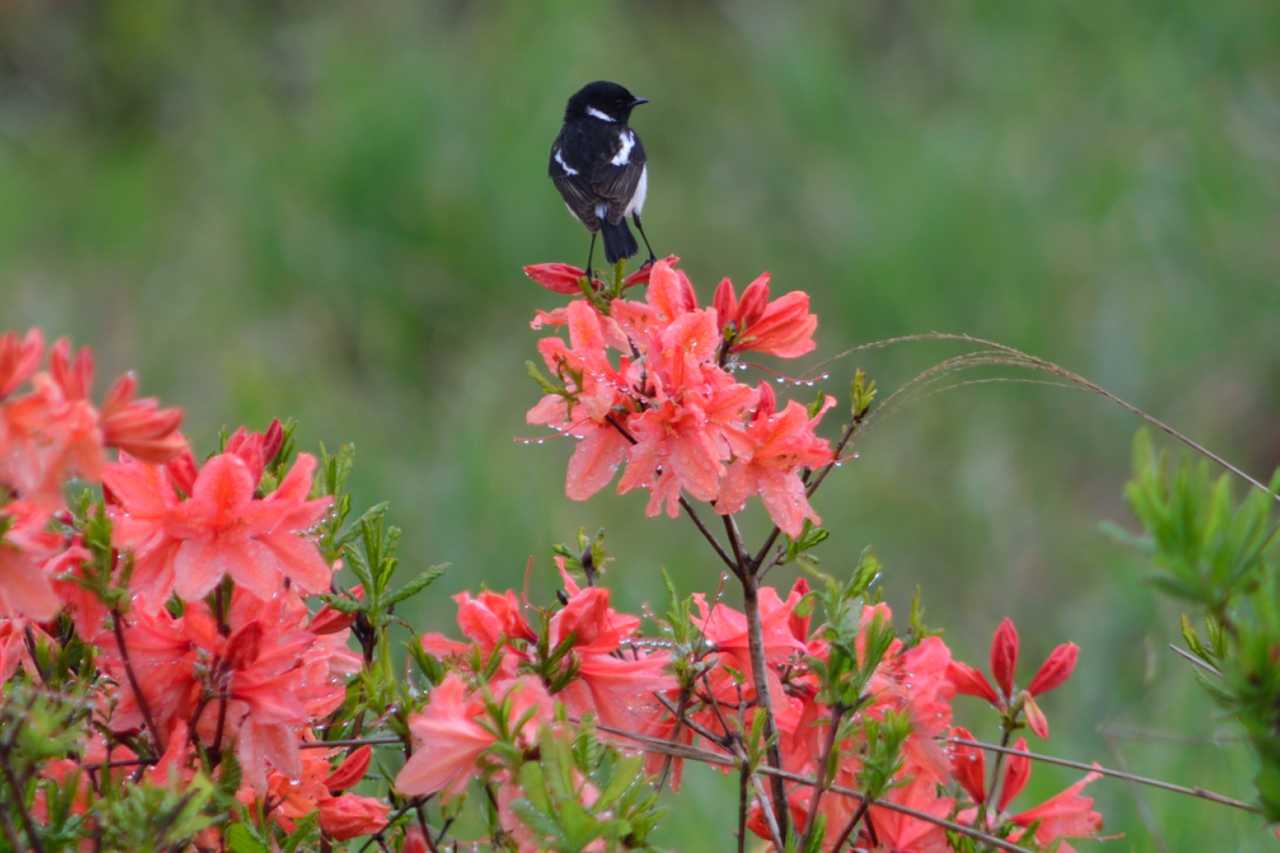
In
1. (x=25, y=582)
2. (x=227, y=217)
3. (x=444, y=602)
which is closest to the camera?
(x=25, y=582)

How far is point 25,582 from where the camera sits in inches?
42.3

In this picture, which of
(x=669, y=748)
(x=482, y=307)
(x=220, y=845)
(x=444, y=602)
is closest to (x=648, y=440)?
(x=669, y=748)

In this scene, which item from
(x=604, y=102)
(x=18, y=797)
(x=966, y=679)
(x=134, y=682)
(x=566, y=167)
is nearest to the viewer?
(x=18, y=797)

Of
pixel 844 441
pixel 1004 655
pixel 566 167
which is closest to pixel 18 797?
pixel 844 441

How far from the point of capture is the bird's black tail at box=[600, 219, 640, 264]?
7.27 ft

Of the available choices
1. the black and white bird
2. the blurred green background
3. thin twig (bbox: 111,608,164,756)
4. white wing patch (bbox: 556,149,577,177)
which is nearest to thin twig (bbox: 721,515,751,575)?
thin twig (bbox: 111,608,164,756)

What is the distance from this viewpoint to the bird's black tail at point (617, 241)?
87.3 inches

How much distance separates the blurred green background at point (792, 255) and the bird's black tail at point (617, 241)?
1.73 m

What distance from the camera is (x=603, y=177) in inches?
98.1

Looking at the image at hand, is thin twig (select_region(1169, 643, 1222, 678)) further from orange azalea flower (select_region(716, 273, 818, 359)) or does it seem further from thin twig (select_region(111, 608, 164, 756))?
thin twig (select_region(111, 608, 164, 756))

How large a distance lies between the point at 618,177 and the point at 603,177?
0.02 m

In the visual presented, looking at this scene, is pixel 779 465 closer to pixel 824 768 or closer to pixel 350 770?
pixel 824 768

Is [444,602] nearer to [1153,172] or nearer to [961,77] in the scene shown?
[1153,172]

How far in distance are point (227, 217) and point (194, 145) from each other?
58.2 inches
